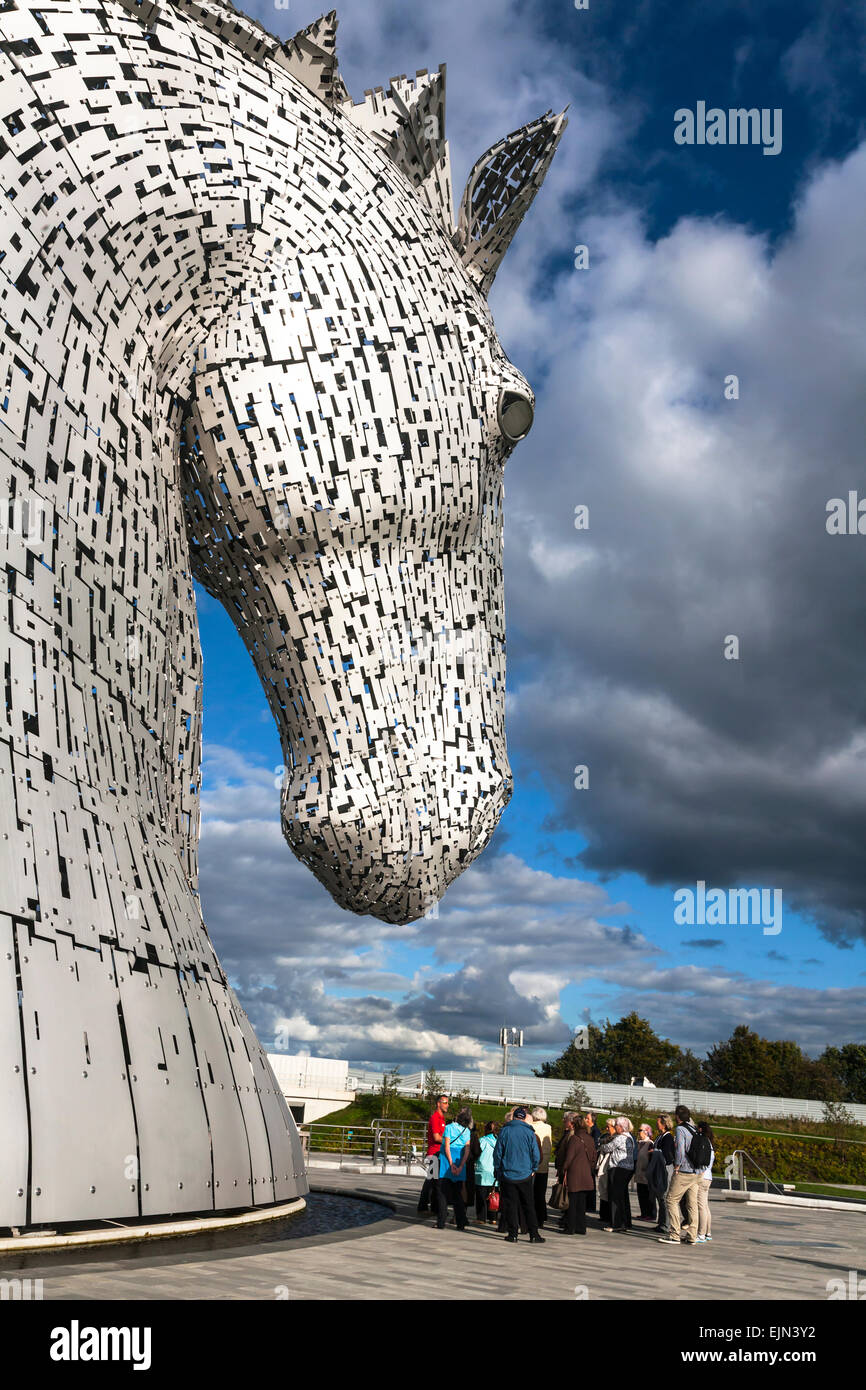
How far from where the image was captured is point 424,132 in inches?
213

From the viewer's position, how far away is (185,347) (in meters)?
4.30

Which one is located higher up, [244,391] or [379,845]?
[244,391]

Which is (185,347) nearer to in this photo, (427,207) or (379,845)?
(427,207)

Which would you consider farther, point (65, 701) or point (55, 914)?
point (65, 701)

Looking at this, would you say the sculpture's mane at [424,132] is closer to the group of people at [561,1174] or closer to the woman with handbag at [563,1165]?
the group of people at [561,1174]

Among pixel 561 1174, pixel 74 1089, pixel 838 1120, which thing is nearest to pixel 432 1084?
pixel 838 1120

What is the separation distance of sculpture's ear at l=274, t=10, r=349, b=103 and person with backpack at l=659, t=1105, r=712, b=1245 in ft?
26.6

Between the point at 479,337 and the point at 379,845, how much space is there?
7.86 ft

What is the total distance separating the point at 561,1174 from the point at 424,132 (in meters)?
8.78

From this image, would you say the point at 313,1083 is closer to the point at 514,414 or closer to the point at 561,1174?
the point at 561,1174

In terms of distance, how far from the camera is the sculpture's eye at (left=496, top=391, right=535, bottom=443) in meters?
5.22

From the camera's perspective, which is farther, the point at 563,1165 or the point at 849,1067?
the point at 849,1067
